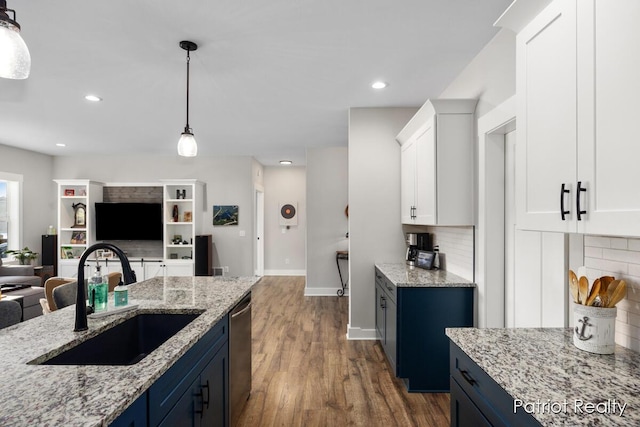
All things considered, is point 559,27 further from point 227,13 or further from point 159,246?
point 159,246

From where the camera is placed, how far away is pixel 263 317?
4.89 metres

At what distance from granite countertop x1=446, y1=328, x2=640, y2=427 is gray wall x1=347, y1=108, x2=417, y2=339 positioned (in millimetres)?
2324

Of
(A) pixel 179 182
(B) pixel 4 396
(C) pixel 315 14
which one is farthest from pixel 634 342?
(A) pixel 179 182

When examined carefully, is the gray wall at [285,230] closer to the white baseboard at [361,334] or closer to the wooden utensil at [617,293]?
the white baseboard at [361,334]

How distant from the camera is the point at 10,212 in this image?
608cm

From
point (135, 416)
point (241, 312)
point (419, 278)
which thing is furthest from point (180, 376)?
point (419, 278)

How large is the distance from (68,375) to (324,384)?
2207 mm

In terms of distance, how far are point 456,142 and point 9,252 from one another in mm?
6988

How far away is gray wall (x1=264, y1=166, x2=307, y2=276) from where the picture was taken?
8.21 meters

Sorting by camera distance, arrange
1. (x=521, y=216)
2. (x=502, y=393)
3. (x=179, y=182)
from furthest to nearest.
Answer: (x=179, y=182)
(x=521, y=216)
(x=502, y=393)

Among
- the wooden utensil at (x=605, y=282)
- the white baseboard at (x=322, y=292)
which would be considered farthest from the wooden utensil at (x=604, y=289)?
the white baseboard at (x=322, y=292)

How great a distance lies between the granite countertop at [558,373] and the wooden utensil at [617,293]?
8.0 inches

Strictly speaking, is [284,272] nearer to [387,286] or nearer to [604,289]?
[387,286]

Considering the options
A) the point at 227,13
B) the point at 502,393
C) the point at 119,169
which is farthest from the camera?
the point at 119,169
